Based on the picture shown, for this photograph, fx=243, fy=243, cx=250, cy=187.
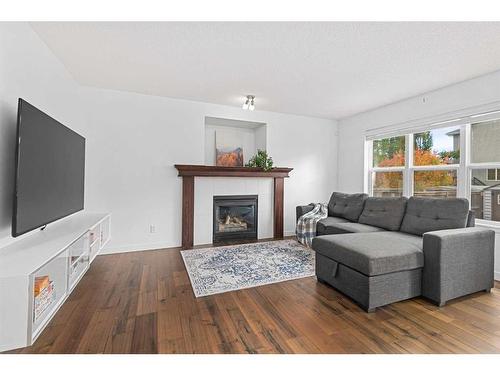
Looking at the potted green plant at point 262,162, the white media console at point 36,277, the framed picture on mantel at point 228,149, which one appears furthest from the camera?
the framed picture on mantel at point 228,149

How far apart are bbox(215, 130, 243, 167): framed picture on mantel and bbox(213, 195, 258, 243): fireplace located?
0.66m

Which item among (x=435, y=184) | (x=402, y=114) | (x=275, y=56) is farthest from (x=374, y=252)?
(x=402, y=114)

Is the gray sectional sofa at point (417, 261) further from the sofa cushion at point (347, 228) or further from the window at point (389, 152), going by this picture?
the window at point (389, 152)

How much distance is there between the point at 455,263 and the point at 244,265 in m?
2.04

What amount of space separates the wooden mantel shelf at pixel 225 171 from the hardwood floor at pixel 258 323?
69.5 inches

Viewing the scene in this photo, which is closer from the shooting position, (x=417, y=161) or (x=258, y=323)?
(x=258, y=323)

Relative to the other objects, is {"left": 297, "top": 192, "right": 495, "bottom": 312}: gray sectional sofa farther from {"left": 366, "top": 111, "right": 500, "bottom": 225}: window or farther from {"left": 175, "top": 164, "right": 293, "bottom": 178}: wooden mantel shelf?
{"left": 175, "top": 164, "right": 293, "bottom": 178}: wooden mantel shelf

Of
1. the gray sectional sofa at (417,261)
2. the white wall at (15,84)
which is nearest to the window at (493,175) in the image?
the gray sectional sofa at (417,261)

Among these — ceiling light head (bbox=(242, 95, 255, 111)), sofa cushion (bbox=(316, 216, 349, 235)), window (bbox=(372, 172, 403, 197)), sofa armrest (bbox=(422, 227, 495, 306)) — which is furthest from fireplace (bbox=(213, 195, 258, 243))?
sofa armrest (bbox=(422, 227, 495, 306))

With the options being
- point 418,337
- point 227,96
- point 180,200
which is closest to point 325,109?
point 227,96

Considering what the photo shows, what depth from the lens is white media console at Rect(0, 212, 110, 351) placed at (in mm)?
1263

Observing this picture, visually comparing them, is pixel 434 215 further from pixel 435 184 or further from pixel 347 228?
pixel 435 184

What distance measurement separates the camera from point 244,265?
2.95 metres

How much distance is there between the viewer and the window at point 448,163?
2889mm
